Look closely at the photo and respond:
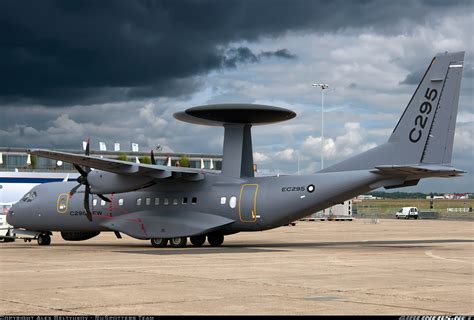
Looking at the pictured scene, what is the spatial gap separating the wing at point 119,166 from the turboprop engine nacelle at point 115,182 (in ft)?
1.32

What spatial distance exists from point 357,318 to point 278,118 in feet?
78.5

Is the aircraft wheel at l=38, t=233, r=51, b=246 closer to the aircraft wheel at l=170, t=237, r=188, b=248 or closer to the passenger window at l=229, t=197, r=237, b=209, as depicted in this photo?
the aircraft wheel at l=170, t=237, r=188, b=248

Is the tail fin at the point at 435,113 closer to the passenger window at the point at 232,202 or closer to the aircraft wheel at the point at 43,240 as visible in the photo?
the passenger window at the point at 232,202

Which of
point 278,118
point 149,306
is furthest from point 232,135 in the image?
point 149,306

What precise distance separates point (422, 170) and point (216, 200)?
31.7 feet

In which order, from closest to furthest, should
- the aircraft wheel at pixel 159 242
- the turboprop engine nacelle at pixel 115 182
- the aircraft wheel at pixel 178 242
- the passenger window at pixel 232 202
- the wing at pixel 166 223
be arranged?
the passenger window at pixel 232 202 → the turboprop engine nacelle at pixel 115 182 → the wing at pixel 166 223 → the aircraft wheel at pixel 178 242 → the aircraft wheel at pixel 159 242

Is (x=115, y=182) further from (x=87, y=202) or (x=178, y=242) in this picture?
(x=178, y=242)

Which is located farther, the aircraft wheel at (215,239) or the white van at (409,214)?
the white van at (409,214)

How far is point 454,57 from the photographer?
27703mm

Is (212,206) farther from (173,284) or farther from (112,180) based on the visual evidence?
(173,284)

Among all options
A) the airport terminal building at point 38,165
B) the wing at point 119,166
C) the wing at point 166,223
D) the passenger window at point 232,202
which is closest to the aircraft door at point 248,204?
the passenger window at point 232,202

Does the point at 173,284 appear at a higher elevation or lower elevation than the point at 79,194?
lower

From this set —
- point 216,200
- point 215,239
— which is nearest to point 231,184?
point 216,200

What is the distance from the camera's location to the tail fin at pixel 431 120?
90.9 ft
